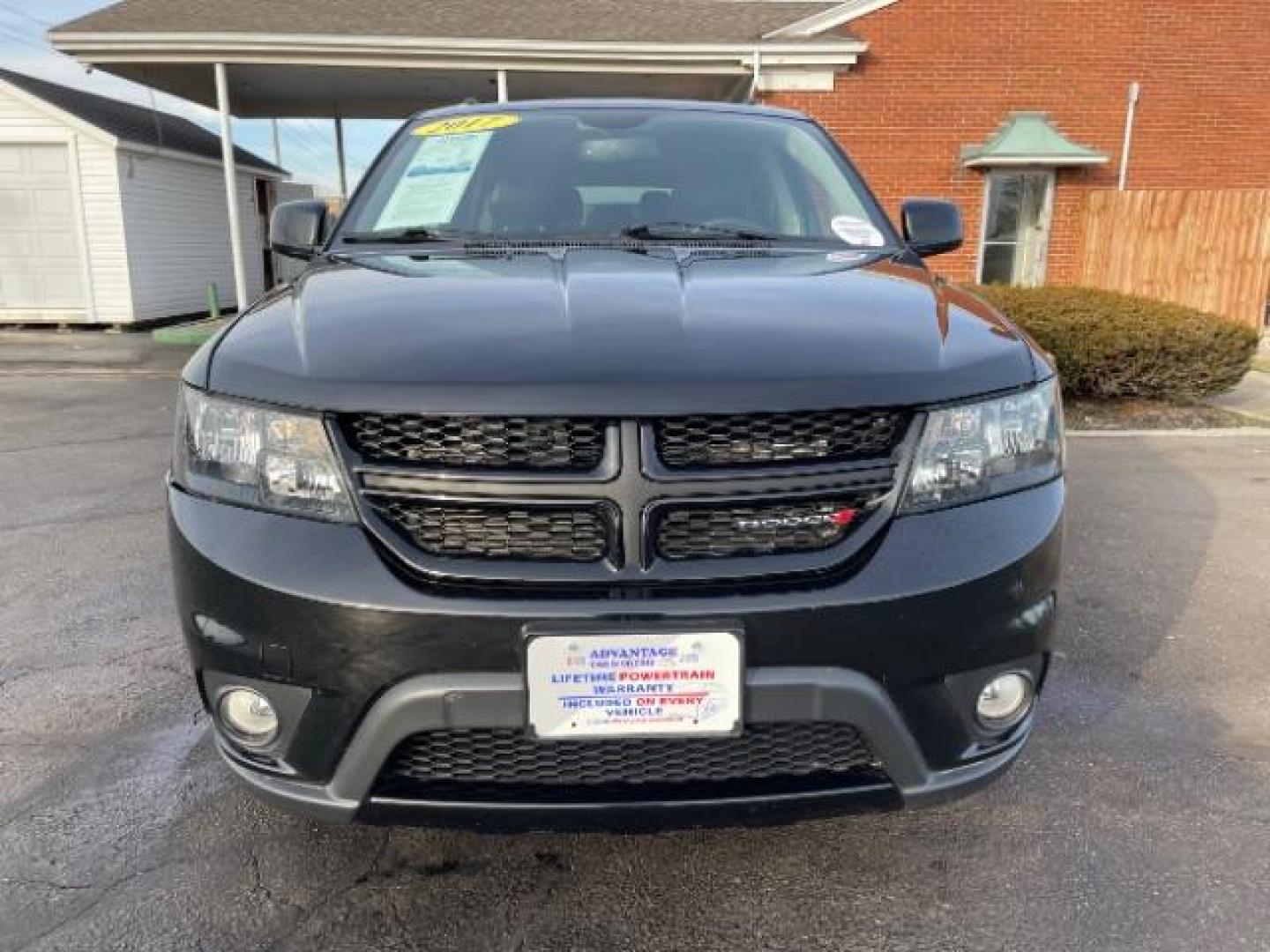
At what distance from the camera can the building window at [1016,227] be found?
473 inches

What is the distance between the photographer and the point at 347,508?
161 centimetres

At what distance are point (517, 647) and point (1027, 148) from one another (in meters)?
11.9

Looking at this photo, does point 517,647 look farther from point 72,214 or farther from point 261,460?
point 72,214

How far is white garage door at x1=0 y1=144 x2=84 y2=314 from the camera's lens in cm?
1314

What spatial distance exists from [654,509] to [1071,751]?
1.64 meters

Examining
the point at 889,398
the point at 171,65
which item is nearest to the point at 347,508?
the point at 889,398

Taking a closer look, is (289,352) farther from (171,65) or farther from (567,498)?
(171,65)

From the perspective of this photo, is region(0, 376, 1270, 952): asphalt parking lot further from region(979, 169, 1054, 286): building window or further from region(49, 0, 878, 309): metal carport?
region(979, 169, 1054, 286): building window

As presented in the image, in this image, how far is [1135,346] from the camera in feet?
22.4

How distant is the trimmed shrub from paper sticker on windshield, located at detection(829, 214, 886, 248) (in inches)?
184

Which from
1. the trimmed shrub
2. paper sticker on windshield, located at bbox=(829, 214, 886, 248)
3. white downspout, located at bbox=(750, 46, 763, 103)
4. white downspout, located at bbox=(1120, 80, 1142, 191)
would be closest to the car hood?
paper sticker on windshield, located at bbox=(829, 214, 886, 248)

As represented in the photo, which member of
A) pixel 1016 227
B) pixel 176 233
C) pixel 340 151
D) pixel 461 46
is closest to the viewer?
pixel 461 46

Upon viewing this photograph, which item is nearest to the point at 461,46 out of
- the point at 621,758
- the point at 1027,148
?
the point at 1027,148

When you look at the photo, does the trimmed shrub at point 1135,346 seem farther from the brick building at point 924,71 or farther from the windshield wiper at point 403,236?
the windshield wiper at point 403,236
